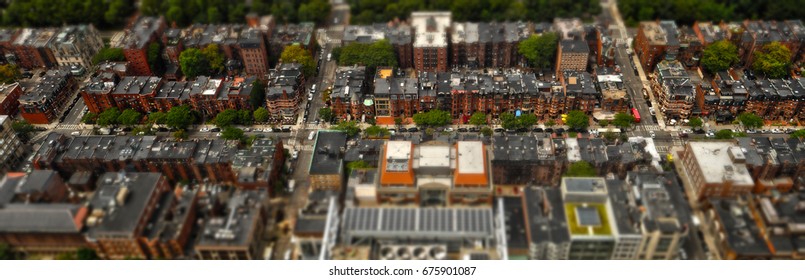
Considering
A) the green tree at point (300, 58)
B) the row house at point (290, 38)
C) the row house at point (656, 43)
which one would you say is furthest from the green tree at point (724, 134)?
the row house at point (290, 38)

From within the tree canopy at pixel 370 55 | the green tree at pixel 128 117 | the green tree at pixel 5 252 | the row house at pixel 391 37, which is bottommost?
the green tree at pixel 5 252

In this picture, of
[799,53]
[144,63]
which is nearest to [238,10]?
[144,63]

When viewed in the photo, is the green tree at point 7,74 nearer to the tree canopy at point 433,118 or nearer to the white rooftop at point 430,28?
the white rooftop at point 430,28

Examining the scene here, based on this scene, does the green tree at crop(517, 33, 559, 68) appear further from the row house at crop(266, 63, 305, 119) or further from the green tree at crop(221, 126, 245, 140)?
the green tree at crop(221, 126, 245, 140)

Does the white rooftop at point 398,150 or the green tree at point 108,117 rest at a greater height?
the white rooftop at point 398,150

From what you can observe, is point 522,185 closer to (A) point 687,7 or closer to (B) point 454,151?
(B) point 454,151

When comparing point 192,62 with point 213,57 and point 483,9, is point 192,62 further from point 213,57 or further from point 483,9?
point 483,9
